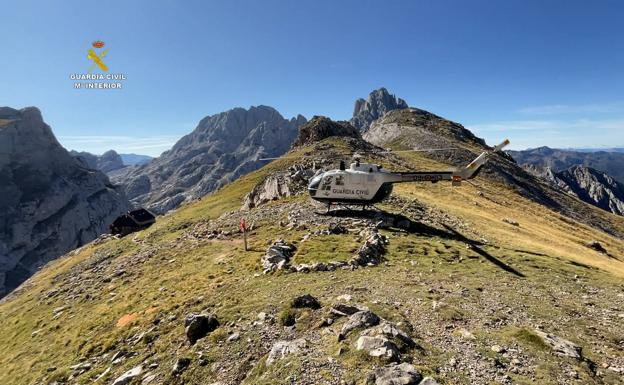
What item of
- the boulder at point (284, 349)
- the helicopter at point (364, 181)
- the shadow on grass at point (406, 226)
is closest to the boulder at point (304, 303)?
the boulder at point (284, 349)

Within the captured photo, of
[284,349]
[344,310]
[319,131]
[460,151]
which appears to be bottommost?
[284,349]

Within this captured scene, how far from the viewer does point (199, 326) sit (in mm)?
15789

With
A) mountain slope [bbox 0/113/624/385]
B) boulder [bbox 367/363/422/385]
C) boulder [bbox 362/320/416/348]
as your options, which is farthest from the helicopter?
boulder [bbox 367/363/422/385]

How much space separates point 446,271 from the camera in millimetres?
20625

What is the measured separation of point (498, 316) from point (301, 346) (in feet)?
27.9

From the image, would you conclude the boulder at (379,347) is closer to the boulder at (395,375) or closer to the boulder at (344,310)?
the boulder at (395,375)

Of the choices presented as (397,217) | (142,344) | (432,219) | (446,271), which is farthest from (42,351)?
(432,219)

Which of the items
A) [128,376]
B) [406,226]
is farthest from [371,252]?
[128,376]

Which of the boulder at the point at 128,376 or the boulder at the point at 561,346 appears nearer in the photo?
the boulder at the point at 561,346

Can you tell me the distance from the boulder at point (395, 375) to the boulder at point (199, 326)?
8.99 m

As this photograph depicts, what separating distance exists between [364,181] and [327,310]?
19.1 meters

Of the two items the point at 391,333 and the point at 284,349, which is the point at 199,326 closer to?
the point at 284,349

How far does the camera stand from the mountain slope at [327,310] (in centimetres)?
1109

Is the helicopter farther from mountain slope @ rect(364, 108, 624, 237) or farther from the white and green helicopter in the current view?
mountain slope @ rect(364, 108, 624, 237)
